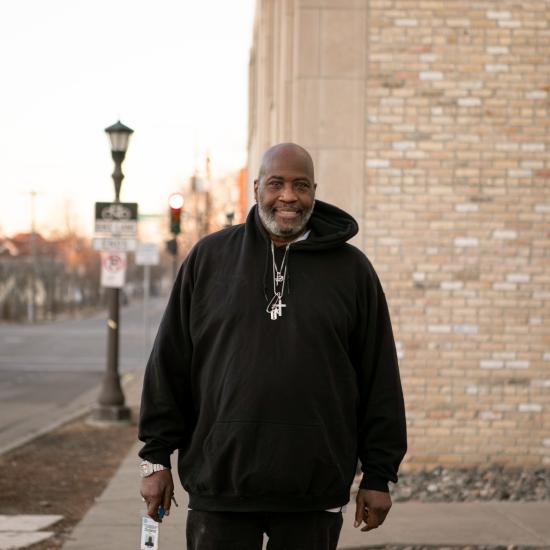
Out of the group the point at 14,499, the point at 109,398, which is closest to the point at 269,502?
the point at 14,499

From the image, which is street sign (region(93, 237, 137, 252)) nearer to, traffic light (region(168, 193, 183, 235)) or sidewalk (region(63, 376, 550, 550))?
traffic light (region(168, 193, 183, 235))

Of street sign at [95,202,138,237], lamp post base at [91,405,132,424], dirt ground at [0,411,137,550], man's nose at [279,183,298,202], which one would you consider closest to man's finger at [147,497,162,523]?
man's nose at [279,183,298,202]

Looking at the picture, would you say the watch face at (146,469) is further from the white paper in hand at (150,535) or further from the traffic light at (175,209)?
the traffic light at (175,209)

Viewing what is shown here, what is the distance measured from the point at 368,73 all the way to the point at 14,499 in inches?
189

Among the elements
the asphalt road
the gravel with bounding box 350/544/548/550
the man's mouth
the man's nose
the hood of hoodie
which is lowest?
the asphalt road

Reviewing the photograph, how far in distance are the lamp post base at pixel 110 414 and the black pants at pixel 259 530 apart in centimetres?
1085

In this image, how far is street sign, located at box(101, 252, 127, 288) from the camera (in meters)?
14.7

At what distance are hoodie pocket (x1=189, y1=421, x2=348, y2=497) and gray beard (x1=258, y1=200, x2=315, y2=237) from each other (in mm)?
637

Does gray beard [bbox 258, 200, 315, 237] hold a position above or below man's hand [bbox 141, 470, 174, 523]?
above

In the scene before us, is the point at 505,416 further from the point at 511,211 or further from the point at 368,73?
the point at 368,73

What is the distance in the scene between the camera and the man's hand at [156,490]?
3453 millimetres

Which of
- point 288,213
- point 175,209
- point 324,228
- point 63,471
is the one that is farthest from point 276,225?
point 175,209

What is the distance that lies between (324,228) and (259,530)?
1.03 metres

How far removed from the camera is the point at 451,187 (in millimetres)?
9078
